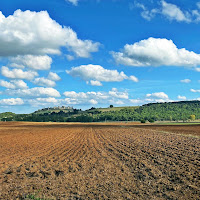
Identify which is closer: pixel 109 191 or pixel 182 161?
pixel 109 191

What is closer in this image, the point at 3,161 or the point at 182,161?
the point at 182,161

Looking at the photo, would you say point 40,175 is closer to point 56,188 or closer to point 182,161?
point 56,188

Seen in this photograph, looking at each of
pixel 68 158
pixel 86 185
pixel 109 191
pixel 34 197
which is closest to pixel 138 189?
pixel 109 191

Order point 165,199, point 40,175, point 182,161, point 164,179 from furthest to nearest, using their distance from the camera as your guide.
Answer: point 182,161 < point 40,175 < point 164,179 < point 165,199

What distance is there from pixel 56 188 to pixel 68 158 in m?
6.98

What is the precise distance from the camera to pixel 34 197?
9117 millimetres

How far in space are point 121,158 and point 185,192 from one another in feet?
24.7

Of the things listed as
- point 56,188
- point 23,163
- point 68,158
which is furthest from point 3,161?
point 56,188

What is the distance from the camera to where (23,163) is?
1606cm

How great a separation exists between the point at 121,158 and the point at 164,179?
5.59m

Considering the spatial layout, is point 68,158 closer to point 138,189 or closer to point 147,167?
point 147,167

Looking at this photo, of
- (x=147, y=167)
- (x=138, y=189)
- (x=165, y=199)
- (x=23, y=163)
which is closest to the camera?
(x=165, y=199)

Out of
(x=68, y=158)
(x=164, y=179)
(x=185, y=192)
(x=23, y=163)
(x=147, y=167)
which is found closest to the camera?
(x=185, y=192)

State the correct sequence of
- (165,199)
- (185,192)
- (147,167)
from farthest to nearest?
(147,167)
(185,192)
(165,199)
